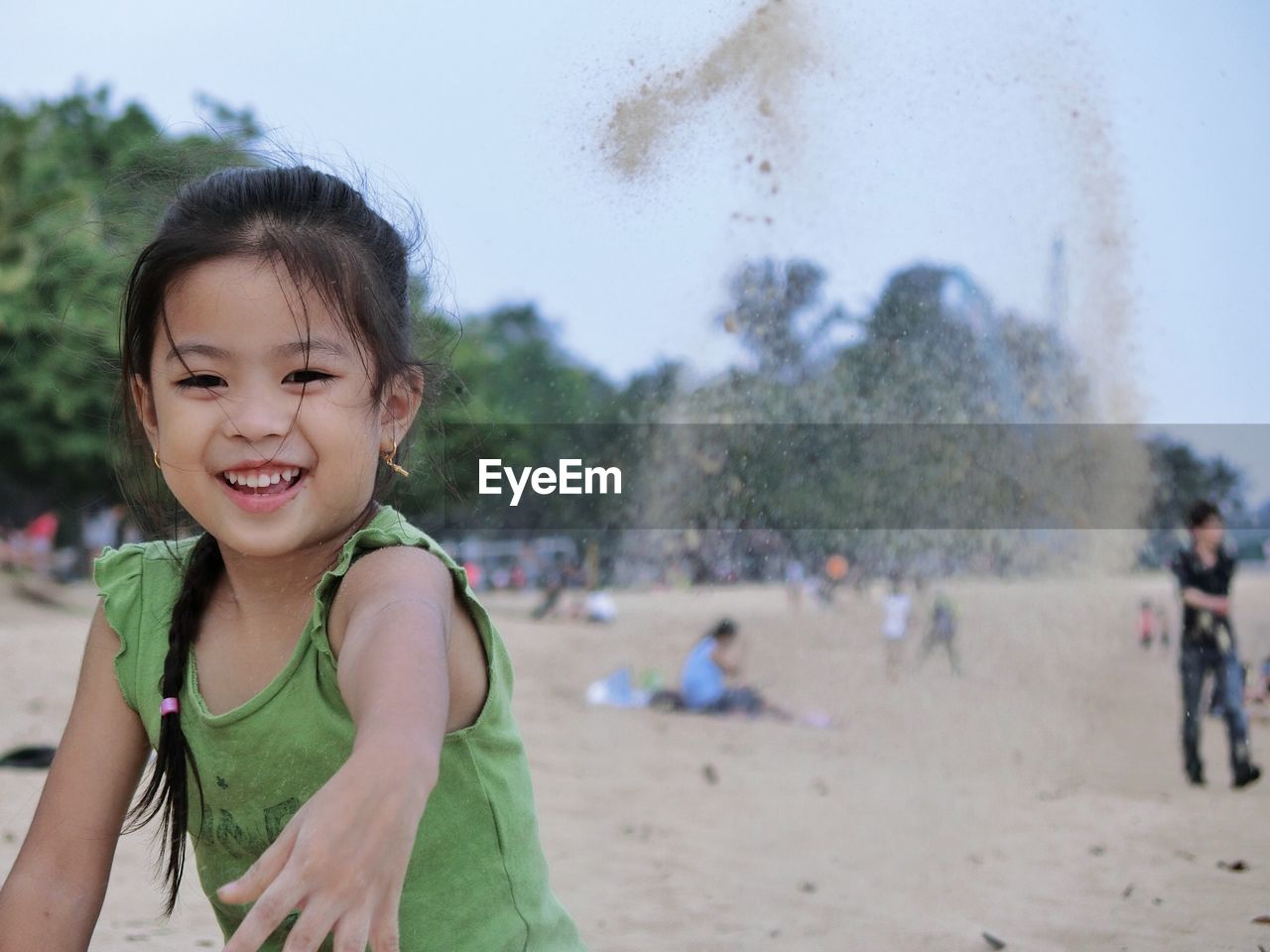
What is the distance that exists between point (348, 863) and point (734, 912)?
9.49 ft

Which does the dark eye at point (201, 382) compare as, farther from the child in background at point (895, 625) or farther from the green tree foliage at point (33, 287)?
the green tree foliage at point (33, 287)

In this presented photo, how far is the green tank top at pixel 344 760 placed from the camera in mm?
1534

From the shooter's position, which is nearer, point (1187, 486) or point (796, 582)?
point (1187, 486)

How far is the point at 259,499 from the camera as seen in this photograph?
1.53m

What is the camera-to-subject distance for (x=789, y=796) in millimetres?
6062

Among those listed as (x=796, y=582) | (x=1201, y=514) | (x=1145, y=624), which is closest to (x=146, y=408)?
(x=1201, y=514)

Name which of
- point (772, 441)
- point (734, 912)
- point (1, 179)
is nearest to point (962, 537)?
point (772, 441)

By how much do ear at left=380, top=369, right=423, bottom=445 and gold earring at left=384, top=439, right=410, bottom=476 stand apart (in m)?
0.02

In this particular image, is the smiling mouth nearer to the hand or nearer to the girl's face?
the girl's face

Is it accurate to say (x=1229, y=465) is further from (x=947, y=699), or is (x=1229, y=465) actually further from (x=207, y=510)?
(x=207, y=510)

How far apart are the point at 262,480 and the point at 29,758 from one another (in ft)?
14.6

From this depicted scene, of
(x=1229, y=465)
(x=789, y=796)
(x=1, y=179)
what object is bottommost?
(x=789, y=796)

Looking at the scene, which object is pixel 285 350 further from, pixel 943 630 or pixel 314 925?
pixel 943 630

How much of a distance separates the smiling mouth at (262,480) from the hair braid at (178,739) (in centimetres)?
24
